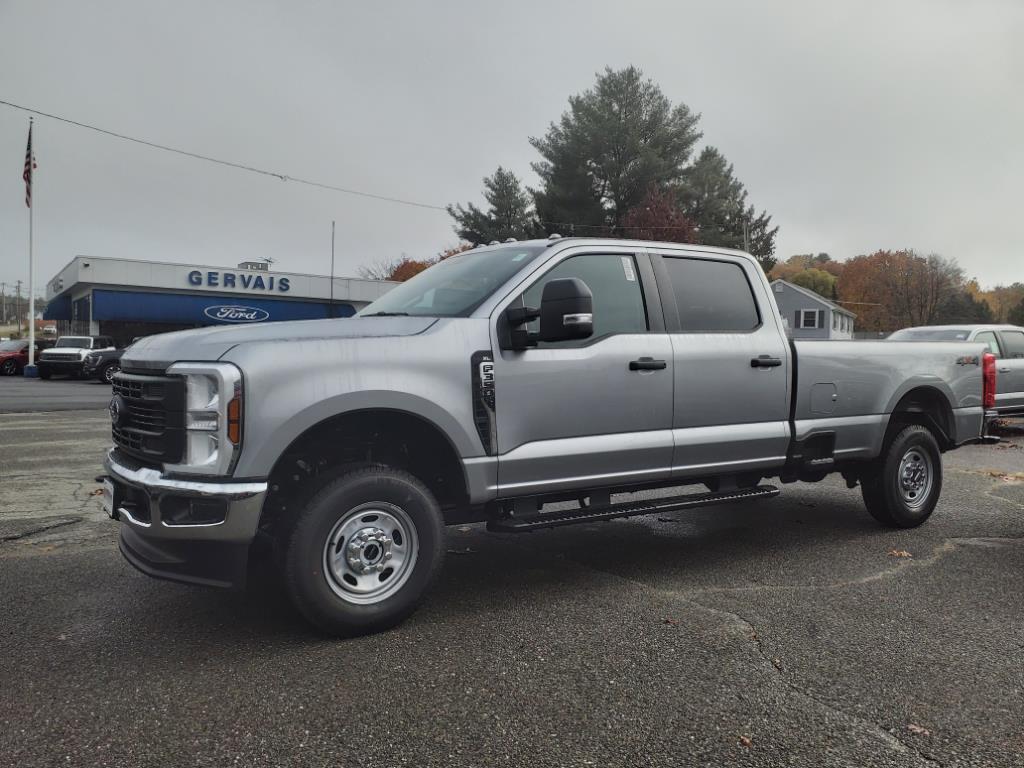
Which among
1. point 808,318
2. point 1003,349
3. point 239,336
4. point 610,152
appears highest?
point 610,152

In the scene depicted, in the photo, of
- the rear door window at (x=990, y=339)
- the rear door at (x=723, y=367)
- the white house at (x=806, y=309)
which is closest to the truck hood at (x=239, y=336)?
the rear door at (x=723, y=367)

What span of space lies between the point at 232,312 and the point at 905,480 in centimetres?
3637

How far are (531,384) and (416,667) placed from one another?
5.08 feet

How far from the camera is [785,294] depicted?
198ft

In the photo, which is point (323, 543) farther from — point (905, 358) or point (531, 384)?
point (905, 358)

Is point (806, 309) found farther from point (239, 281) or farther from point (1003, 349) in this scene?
point (1003, 349)

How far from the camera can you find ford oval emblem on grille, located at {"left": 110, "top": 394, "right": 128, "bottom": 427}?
4.03 meters

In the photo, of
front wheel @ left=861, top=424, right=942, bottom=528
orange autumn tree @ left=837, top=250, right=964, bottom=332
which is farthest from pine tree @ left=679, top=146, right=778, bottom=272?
orange autumn tree @ left=837, top=250, right=964, bottom=332

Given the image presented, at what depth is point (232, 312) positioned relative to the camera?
126 ft

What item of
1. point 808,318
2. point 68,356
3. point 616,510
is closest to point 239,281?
point 68,356

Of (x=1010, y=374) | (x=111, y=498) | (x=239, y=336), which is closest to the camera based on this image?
(x=239, y=336)

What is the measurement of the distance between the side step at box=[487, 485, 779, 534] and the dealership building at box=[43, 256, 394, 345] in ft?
107

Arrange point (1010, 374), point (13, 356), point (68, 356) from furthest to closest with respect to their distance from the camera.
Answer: point (13, 356), point (68, 356), point (1010, 374)

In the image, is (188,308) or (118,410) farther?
(188,308)
